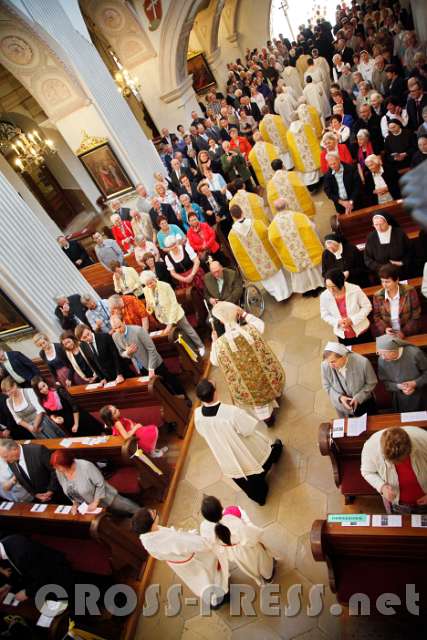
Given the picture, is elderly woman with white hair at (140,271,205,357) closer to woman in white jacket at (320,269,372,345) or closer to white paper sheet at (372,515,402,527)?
woman in white jacket at (320,269,372,345)

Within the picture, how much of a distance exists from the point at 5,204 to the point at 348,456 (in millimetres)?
6290

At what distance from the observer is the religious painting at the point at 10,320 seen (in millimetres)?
7156

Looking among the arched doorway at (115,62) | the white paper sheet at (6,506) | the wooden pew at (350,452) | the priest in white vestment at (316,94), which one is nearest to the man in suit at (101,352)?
the white paper sheet at (6,506)

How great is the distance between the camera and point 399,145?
6.21 metres

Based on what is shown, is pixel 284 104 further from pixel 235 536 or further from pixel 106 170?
pixel 235 536

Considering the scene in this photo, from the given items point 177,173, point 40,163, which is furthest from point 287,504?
point 40,163

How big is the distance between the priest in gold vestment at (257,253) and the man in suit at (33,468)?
3837 mm

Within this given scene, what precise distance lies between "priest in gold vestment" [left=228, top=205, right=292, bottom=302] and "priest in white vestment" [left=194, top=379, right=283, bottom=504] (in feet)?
10.0

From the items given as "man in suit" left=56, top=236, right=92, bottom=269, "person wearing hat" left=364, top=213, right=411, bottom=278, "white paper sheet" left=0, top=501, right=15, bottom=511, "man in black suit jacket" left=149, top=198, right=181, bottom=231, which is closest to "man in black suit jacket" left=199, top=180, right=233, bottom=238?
"man in black suit jacket" left=149, top=198, right=181, bottom=231

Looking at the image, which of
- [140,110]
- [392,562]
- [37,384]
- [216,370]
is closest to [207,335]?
[216,370]

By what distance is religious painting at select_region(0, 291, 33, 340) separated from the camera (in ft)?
23.5

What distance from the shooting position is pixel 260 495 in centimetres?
413

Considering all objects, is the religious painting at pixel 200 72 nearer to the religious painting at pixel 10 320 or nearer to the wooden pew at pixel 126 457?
the religious painting at pixel 10 320

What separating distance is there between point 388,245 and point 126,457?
3.54 metres
